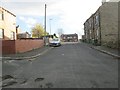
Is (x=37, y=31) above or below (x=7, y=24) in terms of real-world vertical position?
above

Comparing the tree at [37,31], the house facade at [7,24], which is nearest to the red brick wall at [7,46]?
the house facade at [7,24]

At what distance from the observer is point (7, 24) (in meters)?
44.7

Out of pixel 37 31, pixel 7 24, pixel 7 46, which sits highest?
pixel 37 31

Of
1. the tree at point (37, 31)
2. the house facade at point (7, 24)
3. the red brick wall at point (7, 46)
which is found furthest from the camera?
the tree at point (37, 31)

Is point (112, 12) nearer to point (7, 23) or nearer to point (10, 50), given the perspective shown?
point (7, 23)

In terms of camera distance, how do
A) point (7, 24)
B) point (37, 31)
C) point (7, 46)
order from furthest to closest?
1. point (37, 31)
2. point (7, 24)
3. point (7, 46)

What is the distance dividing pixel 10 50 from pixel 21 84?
16759 mm

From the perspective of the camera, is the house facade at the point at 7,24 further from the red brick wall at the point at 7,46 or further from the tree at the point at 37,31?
the tree at the point at 37,31

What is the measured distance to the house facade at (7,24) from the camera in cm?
4150

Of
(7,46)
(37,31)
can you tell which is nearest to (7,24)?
(7,46)

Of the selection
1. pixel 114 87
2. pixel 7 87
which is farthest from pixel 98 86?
pixel 7 87

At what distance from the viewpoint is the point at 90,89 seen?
10516mm

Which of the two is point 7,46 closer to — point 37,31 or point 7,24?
point 7,24

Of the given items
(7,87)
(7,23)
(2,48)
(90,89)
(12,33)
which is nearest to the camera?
(90,89)
